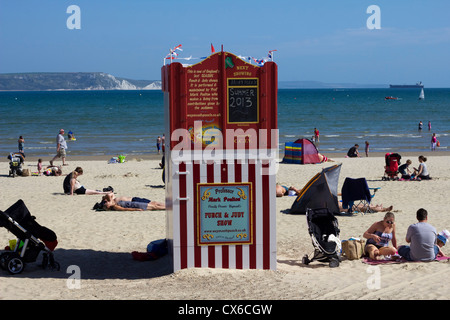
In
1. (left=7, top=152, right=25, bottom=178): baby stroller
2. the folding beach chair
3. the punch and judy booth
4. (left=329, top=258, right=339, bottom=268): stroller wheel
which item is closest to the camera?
the punch and judy booth

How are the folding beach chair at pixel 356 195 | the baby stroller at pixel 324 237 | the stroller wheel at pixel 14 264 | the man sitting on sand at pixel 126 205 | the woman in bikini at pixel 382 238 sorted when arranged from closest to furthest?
the stroller wheel at pixel 14 264, the baby stroller at pixel 324 237, the woman in bikini at pixel 382 238, the folding beach chair at pixel 356 195, the man sitting on sand at pixel 126 205

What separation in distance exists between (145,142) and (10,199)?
24.2 metres

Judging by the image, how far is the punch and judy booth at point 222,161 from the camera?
825 centimetres

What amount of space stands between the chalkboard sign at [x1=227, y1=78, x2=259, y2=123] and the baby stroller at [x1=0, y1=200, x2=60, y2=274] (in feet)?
10.6

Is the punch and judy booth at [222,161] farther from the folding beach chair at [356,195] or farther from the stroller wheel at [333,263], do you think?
the folding beach chair at [356,195]

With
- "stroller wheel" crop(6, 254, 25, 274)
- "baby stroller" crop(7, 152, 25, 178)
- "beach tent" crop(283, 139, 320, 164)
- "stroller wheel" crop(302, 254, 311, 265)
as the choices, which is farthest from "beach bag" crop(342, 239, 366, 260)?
"beach tent" crop(283, 139, 320, 164)

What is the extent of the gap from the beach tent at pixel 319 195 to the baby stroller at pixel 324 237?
12.0 feet

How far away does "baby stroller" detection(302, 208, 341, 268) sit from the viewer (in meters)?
9.09

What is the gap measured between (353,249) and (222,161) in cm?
260

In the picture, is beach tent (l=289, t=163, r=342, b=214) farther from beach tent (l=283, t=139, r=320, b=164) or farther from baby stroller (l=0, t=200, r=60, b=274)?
beach tent (l=283, t=139, r=320, b=164)

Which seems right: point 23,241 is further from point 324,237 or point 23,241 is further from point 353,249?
point 353,249

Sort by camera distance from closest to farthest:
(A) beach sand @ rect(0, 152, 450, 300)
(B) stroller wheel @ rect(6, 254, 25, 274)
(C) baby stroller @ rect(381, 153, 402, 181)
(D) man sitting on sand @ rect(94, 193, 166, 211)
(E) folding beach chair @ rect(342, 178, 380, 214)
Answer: (A) beach sand @ rect(0, 152, 450, 300) < (B) stroller wheel @ rect(6, 254, 25, 274) < (E) folding beach chair @ rect(342, 178, 380, 214) < (D) man sitting on sand @ rect(94, 193, 166, 211) < (C) baby stroller @ rect(381, 153, 402, 181)

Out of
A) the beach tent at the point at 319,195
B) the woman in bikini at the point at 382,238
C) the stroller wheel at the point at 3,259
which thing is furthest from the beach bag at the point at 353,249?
the stroller wheel at the point at 3,259
